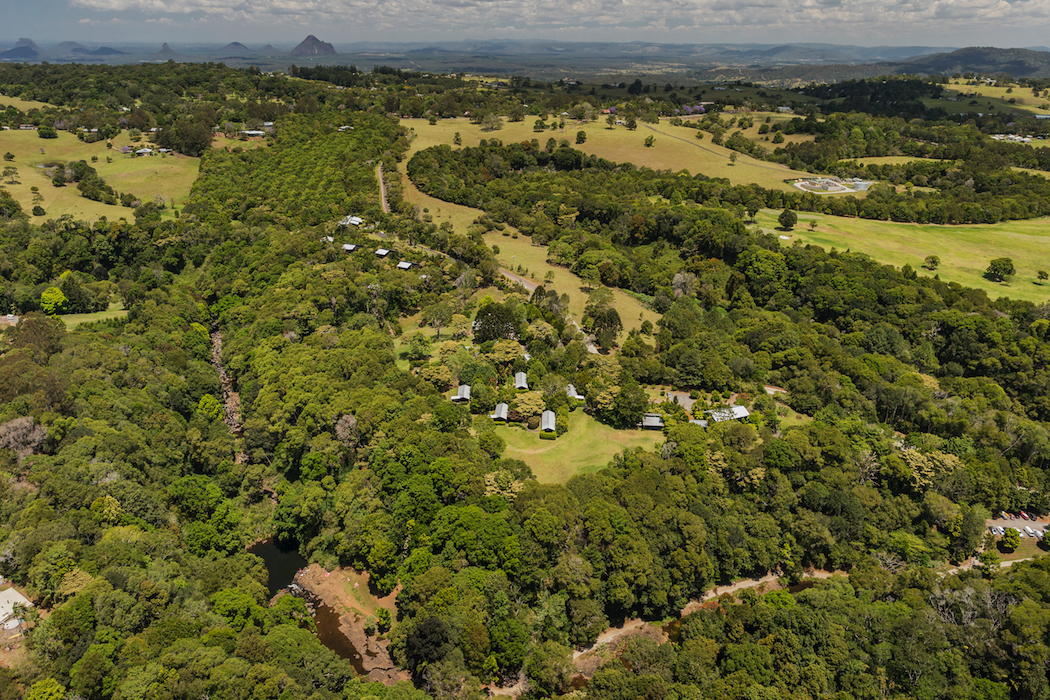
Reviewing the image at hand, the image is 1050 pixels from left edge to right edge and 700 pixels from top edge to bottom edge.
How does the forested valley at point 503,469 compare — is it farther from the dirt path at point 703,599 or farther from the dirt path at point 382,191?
the dirt path at point 382,191

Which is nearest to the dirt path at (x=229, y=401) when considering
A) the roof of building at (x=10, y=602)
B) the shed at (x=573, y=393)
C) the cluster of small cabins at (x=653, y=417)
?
the roof of building at (x=10, y=602)

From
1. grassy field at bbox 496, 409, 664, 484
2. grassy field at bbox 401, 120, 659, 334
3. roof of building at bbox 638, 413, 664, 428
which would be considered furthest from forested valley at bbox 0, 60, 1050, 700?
grassy field at bbox 401, 120, 659, 334

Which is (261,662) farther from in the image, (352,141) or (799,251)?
(352,141)

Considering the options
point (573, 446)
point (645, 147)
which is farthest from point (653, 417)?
point (645, 147)

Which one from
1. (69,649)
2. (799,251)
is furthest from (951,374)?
(69,649)

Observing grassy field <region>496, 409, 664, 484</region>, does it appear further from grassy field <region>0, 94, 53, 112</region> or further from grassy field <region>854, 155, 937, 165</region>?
grassy field <region>0, 94, 53, 112</region>
